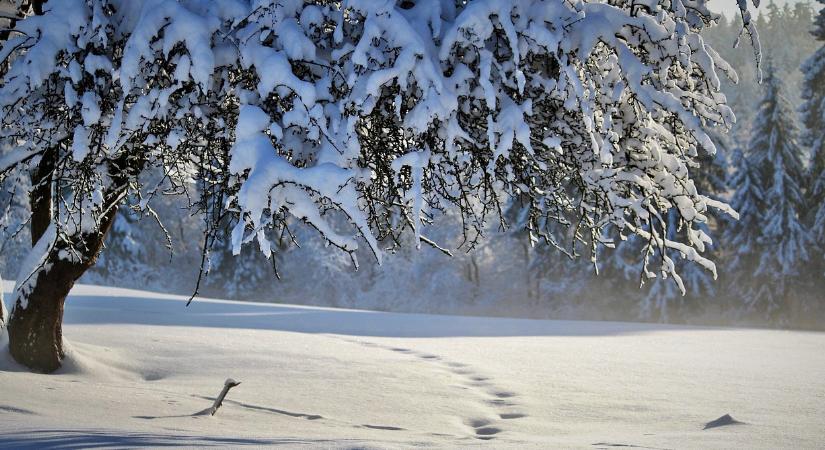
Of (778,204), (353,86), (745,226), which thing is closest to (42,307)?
(353,86)

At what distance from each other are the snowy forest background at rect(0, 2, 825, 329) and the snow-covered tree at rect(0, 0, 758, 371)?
46.2 ft

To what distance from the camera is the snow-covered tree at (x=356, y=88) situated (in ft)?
17.1

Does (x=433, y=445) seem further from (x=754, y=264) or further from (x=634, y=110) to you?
(x=754, y=264)

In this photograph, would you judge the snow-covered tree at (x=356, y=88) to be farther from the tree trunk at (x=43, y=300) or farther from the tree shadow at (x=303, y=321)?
the tree shadow at (x=303, y=321)

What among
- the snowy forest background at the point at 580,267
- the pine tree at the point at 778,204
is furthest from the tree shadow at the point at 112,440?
the pine tree at the point at 778,204

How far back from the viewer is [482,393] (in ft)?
30.2

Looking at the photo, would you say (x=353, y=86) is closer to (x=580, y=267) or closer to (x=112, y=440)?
(x=112, y=440)

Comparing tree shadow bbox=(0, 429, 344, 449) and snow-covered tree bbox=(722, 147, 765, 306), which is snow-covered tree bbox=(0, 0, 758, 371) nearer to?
tree shadow bbox=(0, 429, 344, 449)

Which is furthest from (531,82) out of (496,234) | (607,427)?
(496,234)

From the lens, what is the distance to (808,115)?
3131 centimetres

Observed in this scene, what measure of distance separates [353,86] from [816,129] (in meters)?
30.4

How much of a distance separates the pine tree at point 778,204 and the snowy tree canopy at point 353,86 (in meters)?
29.0

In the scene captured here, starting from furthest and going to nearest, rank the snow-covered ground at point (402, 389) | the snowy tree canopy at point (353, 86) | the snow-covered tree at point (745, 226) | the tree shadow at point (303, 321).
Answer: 1. the snow-covered tree at point (745, 226)
2. the tree shadow at point (303, 321)
3. the snow-covered ground at point (402, 389)
4. the snowy tree canopy at point (353, 86)

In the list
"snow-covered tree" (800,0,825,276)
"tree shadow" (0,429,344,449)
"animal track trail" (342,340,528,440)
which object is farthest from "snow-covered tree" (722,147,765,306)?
"tree shadow" (0,429,344,449)
